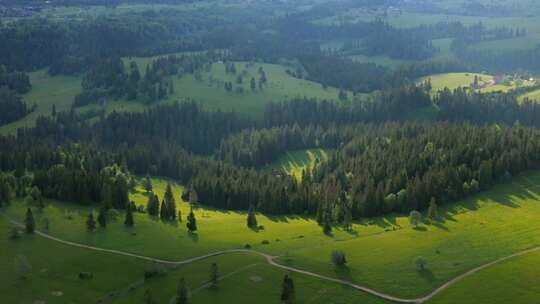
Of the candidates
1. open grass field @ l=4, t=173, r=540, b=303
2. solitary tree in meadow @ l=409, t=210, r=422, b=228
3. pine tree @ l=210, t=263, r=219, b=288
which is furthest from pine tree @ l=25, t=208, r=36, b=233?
solitary tree in meadow @ l=409, t=210, r=422, b=228

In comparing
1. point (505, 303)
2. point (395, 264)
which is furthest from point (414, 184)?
point (505, 303)

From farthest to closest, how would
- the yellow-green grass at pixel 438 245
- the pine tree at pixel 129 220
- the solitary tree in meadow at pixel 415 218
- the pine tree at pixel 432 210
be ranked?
the pine tree at pixel 432 210 < the pine tree at pixel 129 220 < the solitary tree in meadow at pixel 415 218 < the yellow-green grass at pixel 438 245

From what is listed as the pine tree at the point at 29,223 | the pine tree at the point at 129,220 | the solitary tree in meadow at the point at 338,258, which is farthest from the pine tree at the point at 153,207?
the solitary tree in meadow at the point at 338,258

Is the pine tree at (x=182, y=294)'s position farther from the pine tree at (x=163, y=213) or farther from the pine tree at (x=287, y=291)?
the pine tree at (x=163, y=213)

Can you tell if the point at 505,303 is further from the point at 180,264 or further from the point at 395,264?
the point at 180,264

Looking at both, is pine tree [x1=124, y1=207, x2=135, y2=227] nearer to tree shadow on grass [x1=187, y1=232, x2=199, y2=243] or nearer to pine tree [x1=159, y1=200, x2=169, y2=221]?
pine tree [x1=159, y1=200, x2=169, y2=221]
